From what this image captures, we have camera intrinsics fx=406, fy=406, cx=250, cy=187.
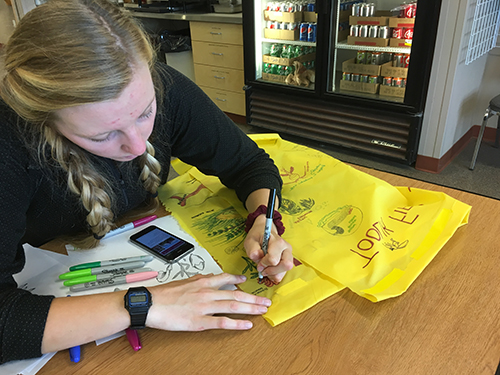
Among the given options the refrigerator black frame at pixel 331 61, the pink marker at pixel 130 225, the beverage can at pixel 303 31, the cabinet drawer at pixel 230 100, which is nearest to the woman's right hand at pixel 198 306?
the pink marker at pixel 130 225

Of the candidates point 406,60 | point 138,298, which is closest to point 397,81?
point 406,60

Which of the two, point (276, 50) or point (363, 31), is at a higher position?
point (363, 31)

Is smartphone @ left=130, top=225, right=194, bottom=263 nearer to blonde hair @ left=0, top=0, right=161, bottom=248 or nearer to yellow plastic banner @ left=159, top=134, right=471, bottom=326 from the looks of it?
yellow plastic banner @ left=159, top=134, right=471, bottom=326

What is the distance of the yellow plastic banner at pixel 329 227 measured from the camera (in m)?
0.69

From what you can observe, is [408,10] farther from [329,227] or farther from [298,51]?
[329,227]

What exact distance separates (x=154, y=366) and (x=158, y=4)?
11.5ft

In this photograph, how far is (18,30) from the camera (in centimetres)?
66

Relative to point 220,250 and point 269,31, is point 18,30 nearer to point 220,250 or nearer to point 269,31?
point 220,250

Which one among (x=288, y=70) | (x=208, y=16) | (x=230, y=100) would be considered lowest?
(x=230, y=100)

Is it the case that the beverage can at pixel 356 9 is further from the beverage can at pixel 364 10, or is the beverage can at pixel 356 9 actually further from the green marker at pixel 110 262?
the green marker at pixel 110 262

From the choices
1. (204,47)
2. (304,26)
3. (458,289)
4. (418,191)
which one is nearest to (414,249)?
(458,289)

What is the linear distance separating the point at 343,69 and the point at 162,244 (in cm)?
211

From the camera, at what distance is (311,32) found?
2.57 meters

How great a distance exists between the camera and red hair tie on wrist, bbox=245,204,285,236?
0.80 meters
